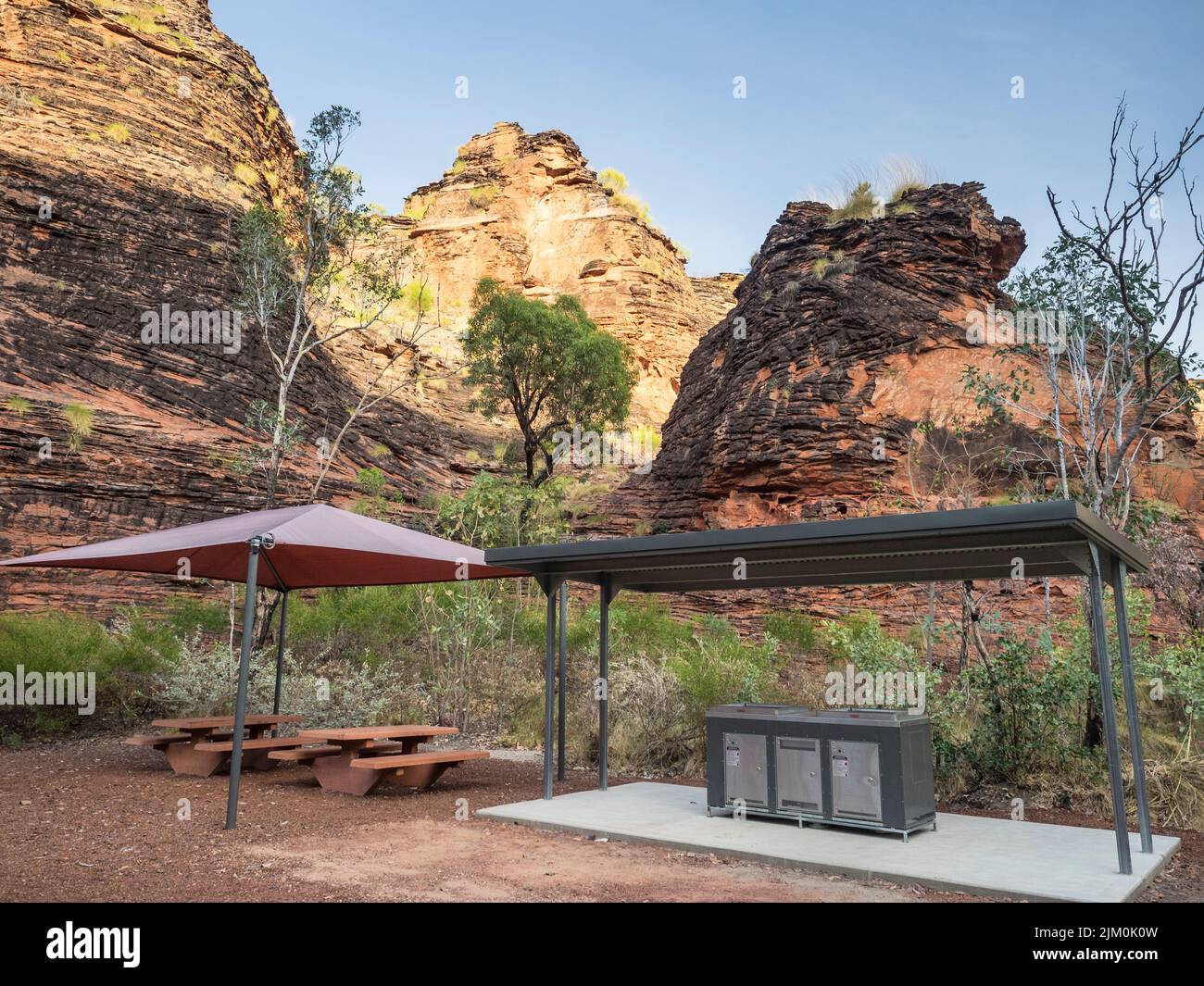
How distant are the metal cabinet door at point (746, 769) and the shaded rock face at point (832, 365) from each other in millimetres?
Answer: 12260

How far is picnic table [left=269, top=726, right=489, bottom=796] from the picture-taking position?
8.62 meters

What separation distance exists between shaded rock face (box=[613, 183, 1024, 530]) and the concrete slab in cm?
1240

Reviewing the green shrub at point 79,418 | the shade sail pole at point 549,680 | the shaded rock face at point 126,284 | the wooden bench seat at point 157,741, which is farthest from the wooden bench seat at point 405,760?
the green shrub at point 79,418

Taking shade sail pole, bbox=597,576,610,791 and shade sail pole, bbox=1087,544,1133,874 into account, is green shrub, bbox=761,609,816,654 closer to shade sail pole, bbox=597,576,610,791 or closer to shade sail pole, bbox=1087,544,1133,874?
shade sail pole, bbox=597,576,610,791

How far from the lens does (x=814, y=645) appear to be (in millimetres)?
15633

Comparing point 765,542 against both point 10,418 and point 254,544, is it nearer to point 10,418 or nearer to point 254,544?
point 254,544

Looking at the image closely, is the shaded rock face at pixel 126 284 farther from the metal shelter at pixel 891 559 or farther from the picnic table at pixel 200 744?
the metal shelter at pixel 891 559

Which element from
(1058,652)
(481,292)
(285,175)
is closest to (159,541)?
(1058,652)

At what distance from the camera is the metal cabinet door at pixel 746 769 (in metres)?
7.43

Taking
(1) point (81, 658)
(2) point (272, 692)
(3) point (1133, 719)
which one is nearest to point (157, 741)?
(2) point (272, 692)

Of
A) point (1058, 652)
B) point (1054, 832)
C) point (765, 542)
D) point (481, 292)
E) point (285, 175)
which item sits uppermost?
point (285, 175)

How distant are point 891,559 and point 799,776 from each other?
1990mm

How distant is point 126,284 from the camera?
24.6m

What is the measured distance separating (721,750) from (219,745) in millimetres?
5601
